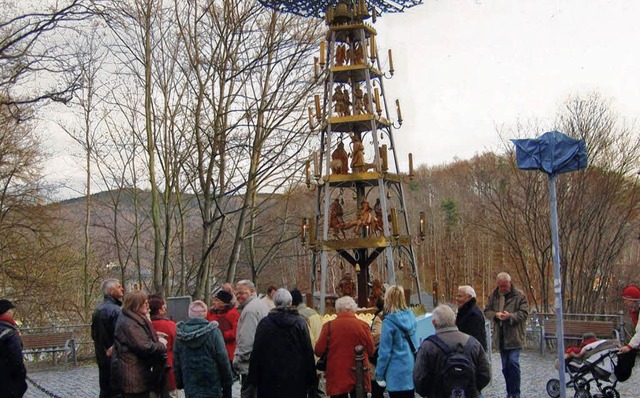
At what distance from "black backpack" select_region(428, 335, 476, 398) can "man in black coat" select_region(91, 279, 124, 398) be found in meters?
4.37

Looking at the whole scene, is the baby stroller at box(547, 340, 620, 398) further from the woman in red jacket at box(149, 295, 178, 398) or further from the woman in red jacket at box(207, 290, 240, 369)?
the woman in red jacket at box(149, 295, 178, 398)

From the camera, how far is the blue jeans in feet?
36.1

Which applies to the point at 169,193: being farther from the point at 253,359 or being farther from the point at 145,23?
the point at 253,359

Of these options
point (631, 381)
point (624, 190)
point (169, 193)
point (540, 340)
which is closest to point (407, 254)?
point (631, 381)

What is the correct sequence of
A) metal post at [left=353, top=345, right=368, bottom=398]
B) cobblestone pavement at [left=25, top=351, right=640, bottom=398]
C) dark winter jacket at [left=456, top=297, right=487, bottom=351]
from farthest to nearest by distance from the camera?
cobblestone pavement at [left=25, top=351, right=640, bottom=398]
dark winter jacket at [left=456, top=297, right=487, bottom=351]
metal post at [left=353, top=345, right=368, bottom=398]

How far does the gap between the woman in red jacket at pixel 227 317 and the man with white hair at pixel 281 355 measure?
2.16 metres

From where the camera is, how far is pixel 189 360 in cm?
816

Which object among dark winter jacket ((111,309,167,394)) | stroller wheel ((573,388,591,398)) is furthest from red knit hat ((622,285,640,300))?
dark winter jacket ((111,309,167,394))

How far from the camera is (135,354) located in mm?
8047

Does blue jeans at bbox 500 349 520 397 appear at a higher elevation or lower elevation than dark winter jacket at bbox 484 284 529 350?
lower

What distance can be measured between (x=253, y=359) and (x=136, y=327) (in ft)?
4.17

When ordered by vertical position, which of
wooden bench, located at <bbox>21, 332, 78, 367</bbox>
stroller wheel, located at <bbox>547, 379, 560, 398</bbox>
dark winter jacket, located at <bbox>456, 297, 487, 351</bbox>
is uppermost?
dark winter jacket, located at <bbox>456, 297, 487, 351</bbox>

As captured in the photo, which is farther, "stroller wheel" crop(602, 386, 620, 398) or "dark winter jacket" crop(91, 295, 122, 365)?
"stroller wheel" crop(602, 386, 620, 398)

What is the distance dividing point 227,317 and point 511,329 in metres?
4.08
